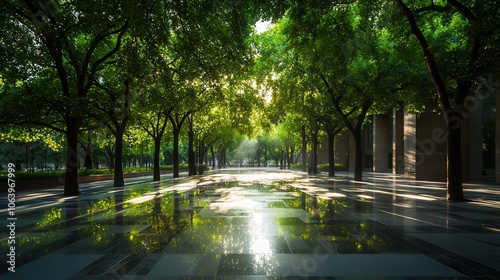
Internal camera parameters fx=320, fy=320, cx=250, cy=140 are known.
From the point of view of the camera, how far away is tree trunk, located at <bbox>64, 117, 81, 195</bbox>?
50.5 ft

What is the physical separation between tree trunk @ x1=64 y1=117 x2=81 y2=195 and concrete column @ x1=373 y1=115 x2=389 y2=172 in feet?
108

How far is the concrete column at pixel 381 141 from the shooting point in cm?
3859

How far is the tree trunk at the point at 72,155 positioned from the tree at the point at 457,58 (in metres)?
15.1

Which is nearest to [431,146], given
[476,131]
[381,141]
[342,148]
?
[476,131]

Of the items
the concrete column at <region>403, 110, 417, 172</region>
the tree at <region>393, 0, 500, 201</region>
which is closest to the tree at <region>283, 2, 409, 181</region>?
the tree at <region>393, 0, 500, 201</region>

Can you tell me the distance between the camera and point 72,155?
15.3 metres

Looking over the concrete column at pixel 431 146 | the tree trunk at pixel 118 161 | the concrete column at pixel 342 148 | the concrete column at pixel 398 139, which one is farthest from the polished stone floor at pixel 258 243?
the concrete column at pixel 342 148

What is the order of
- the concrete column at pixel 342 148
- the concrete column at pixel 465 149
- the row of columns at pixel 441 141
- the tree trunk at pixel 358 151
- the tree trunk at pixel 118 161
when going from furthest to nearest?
the concrete column at pixel 342 148, the concrete column at pixel 465 149, the row of columns at pixel 441 141, the tree trunk at pixel 358 151, the tree trunk at pixel 118 161

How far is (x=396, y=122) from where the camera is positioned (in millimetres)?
34750

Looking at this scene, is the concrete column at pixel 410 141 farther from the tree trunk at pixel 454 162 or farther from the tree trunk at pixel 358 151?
the tree trunk at pixel 454 162

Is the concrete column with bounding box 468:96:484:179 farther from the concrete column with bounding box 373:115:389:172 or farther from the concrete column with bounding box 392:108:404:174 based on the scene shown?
the concrete column with bounding box 373:115:389:172

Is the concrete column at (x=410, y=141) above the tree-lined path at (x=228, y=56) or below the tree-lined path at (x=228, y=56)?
below

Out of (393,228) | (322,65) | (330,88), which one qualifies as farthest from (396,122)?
(393,228)

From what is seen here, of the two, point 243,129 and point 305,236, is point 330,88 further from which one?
point 305,236
